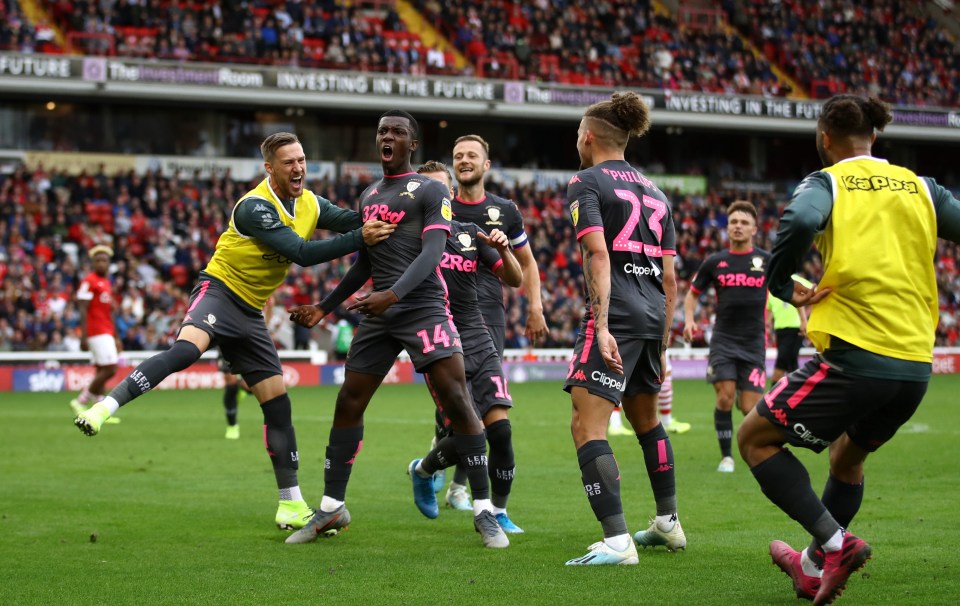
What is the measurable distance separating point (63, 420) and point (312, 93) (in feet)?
62.9

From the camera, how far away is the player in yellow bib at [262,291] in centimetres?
794

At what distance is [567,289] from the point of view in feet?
113

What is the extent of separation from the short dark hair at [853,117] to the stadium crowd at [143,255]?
23.3 metres

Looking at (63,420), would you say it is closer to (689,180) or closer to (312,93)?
(312,93)

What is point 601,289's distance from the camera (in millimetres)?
6637

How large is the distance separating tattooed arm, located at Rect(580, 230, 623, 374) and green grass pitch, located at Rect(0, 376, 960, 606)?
1.17m

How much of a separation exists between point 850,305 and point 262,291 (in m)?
4.35

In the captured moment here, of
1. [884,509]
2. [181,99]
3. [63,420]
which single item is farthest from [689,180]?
[884,509]

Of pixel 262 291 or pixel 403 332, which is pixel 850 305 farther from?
pixel 262 291

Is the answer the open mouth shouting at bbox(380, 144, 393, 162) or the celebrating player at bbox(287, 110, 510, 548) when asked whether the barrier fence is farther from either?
the open mouth shouting at bbox(380, 144, 393, 162)

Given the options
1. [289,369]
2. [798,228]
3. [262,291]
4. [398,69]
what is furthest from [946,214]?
[398,69]

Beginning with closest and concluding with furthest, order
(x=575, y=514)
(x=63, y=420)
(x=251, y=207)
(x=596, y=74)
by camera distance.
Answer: (x=251, y=207)
(x=575, y=514)
(x=63, y=420)
(x=596, y=74)

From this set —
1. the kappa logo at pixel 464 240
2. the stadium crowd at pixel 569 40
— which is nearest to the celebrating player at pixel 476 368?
the kappa logo at pixel 464 240

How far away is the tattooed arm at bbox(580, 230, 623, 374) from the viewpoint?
662 centimetres
